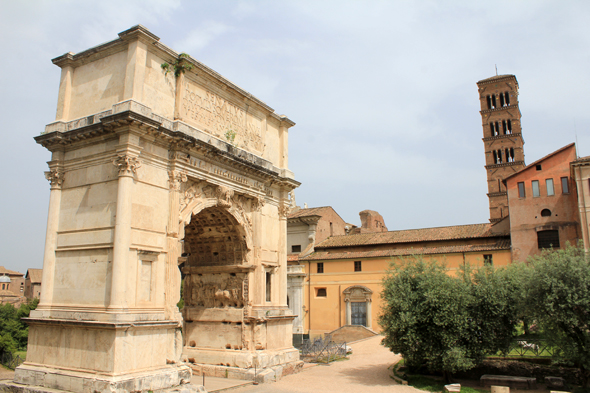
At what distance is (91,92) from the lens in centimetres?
1430

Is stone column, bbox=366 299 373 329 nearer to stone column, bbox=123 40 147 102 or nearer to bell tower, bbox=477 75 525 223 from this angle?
bell tower, bbox=477 75 525 223

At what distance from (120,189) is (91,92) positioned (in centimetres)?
391

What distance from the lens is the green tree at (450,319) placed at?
15.3 meters

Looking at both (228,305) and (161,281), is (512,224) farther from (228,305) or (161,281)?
(161,281)

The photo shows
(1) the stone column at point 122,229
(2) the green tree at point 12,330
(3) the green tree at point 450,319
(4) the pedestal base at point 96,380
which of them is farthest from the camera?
(2) the green tree at point 12,330

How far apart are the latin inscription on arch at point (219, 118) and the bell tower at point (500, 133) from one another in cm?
3695

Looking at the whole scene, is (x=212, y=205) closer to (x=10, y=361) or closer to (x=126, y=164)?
(x=126, y=164)

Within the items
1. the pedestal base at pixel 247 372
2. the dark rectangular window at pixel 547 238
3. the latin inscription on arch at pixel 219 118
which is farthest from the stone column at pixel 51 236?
the dark rectangular window at pixel 547 238

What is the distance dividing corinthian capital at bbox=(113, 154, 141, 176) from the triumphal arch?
41mm

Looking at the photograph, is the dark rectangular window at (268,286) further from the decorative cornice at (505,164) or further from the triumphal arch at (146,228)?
the decorative cornice at (505,164)

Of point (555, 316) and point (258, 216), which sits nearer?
point (555, 316)

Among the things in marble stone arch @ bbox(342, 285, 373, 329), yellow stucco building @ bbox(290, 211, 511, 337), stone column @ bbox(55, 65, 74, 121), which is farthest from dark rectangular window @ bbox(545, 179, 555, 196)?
stone column @ bbox(55, 65, 74, 121)

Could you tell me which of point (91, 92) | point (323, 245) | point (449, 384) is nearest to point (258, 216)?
point (91, 92)

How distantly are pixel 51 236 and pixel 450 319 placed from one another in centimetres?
1281
